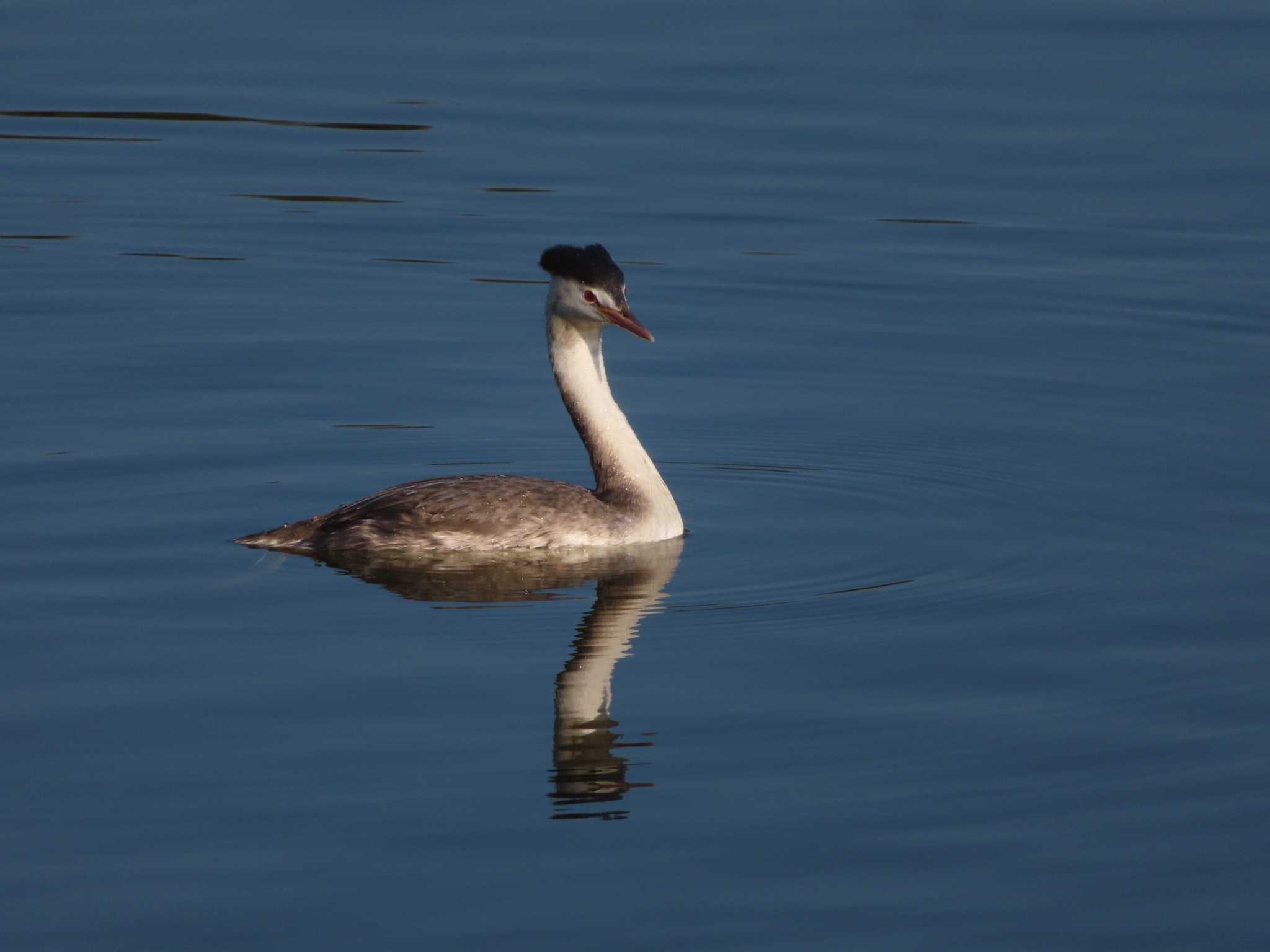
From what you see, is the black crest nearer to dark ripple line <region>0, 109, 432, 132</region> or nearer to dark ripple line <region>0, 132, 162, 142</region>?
dark ripple line <region>0, 109, 432, 132</region>

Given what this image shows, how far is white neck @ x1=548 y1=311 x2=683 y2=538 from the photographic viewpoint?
1220cm

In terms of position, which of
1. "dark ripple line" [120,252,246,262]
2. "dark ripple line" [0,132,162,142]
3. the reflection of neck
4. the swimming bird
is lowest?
the reflection of neck

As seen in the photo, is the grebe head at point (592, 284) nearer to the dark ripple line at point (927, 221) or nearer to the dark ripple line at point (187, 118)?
the dark ripple line at point (927, 221)

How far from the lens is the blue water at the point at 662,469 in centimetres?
792

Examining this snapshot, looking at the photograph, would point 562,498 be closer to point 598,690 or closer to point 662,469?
point 662,469

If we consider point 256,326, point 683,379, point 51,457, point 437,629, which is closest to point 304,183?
point 256,326

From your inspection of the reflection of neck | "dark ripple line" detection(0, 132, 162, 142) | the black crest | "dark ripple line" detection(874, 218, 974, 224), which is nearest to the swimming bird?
the black crest

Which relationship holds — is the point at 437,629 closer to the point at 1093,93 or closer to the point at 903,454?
the point at 903,454

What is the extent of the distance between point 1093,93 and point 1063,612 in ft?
39.0

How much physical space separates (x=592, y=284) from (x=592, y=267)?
0.10m

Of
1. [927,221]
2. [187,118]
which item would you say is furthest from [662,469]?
[187,118]

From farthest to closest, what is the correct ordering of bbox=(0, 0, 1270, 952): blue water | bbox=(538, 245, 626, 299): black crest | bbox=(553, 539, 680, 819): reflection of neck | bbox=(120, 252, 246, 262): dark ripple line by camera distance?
bbox=(120, 252, 246, 262): dark ripple line
bbox=(538, 245, 626, 299): black crest
bbox=(553, 539, 680, 819): reflection of neck
bbox=(0, 0, 1270, 952): blue water

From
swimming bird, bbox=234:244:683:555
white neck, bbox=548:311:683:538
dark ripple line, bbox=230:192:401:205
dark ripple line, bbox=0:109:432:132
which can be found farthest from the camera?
dark ripple line, bbox=0:109:432:132

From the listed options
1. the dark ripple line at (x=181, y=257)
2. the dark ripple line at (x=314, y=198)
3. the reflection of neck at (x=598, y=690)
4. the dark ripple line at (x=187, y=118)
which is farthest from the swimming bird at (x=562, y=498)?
the dark ripple line at (x=187, y=118)
